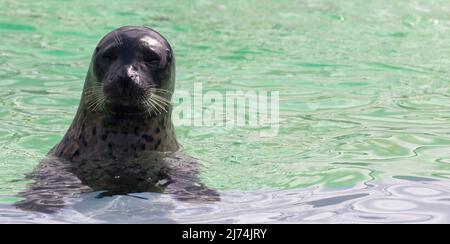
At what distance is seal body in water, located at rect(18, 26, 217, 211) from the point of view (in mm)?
5934

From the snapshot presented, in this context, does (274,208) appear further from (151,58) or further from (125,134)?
(151,58)

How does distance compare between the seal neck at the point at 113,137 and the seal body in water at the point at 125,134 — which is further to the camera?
the seal neck at the point at 113,137

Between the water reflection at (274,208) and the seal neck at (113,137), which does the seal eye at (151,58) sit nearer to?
the seal neck at (113,137)

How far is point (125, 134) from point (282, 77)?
3.72 meters

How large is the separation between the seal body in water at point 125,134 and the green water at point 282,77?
10.8 inches

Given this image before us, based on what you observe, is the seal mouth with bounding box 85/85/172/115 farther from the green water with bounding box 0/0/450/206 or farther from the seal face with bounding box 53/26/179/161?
the green water with bounding box 0/0/450/206

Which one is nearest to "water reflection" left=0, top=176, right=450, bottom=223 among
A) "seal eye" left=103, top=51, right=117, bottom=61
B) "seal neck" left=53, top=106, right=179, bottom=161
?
"seal neck" left=53, top=106, right=179, bottom=161

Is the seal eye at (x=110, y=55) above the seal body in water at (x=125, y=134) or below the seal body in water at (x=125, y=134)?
above

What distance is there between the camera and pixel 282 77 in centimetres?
977

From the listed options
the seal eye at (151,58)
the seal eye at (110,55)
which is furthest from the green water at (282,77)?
the seal eye at (110,55)

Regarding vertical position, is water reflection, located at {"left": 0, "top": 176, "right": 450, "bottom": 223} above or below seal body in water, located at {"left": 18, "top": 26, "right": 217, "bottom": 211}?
below

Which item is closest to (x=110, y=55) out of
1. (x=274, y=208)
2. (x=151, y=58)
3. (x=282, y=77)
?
(x=151, y=58)

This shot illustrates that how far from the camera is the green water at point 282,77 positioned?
6842mm

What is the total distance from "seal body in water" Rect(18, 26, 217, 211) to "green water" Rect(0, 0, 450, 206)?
275 mm
